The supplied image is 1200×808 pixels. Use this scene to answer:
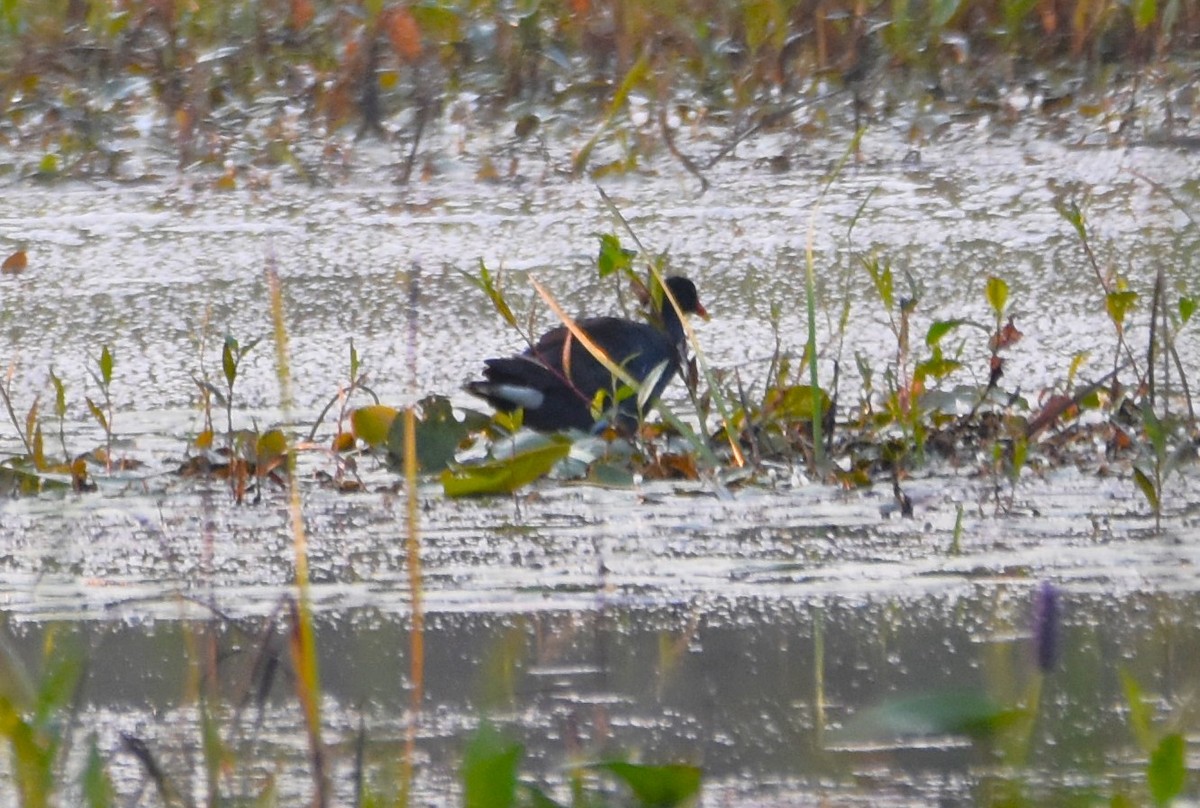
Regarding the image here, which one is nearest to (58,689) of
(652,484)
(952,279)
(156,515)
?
(156,515)

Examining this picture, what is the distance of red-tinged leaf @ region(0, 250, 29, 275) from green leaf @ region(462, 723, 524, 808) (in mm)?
3539

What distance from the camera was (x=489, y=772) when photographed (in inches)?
62.5

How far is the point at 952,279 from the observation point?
459 centimetres

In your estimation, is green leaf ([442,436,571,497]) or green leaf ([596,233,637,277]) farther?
green leaf ([596,233,637,277])

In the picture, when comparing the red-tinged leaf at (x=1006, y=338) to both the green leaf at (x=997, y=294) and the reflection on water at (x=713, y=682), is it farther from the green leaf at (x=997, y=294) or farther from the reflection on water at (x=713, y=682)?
the reflection on water at (x=713, y=682)

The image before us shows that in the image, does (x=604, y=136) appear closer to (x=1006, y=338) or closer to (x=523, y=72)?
(x=523, y=72)

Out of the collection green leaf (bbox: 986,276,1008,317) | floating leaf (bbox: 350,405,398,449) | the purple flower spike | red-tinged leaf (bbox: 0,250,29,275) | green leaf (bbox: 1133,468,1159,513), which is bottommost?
the purple flower spike

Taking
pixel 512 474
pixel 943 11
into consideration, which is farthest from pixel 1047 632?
pixel 943 11

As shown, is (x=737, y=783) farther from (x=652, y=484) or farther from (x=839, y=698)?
(x=652, y=484)

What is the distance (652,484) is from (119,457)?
37.4 inches

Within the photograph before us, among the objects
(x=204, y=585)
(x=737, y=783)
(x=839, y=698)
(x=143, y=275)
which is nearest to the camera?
(x=737, y=783)

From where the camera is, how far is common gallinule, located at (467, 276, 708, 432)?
4117 mm

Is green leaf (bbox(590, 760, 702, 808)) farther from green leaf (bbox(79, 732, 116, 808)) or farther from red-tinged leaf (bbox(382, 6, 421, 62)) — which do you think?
red-tinged leaf (bbox(382, 6, 421, 62))

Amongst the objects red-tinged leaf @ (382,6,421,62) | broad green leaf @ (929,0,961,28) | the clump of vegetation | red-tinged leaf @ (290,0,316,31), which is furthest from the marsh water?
red-tinged leaf @ (290,0,316,31)
